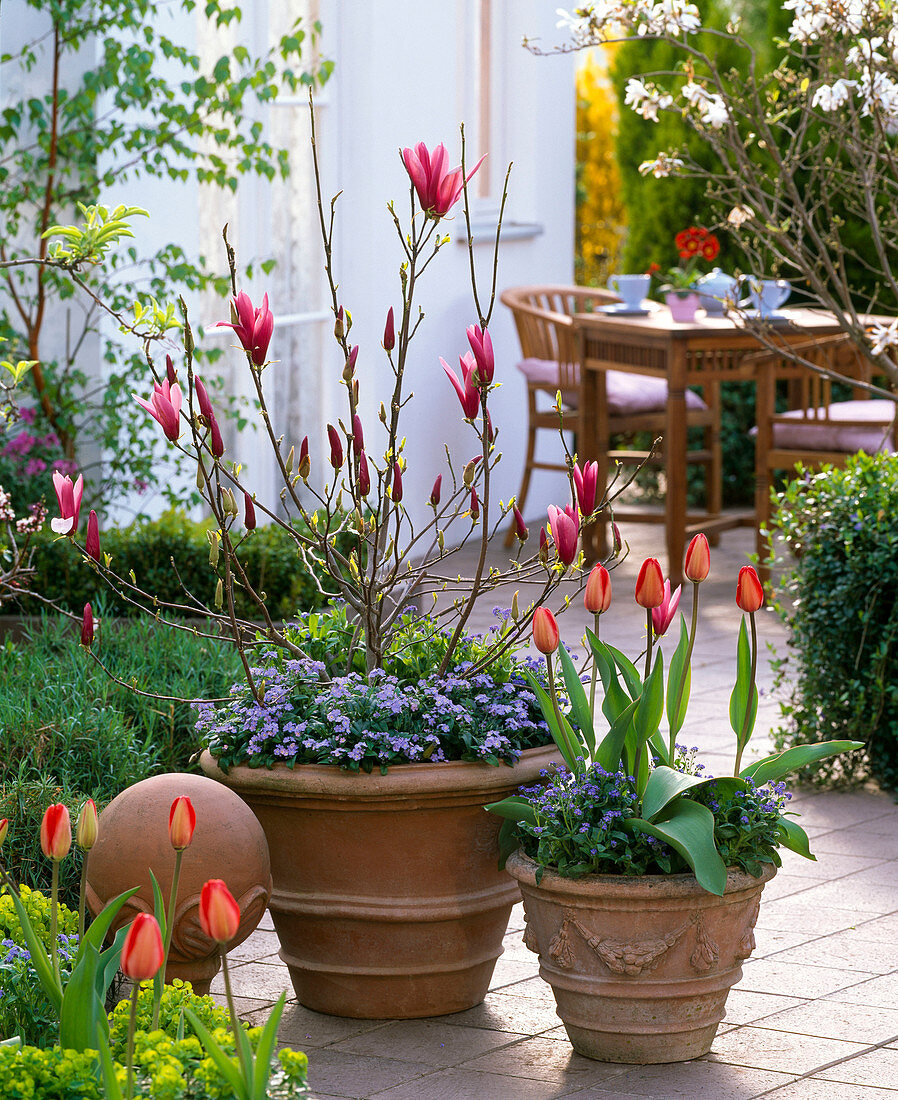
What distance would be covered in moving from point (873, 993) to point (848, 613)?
1.53 meters

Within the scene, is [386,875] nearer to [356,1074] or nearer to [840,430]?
[356,1074]

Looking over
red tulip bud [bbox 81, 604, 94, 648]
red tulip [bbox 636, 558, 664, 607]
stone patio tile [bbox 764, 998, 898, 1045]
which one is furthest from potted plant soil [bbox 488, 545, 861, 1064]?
red tulip bud [bbox 81, 604, 94, 648]

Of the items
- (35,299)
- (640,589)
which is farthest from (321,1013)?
(35,299)

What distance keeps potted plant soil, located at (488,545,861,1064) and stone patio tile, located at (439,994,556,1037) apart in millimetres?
166

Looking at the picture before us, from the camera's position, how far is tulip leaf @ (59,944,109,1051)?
215 cm

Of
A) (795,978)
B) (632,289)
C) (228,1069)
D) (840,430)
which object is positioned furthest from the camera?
(632,289)

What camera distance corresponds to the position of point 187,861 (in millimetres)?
2840

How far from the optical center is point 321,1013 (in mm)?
3104

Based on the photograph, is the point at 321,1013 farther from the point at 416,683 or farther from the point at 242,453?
the point at 242,453

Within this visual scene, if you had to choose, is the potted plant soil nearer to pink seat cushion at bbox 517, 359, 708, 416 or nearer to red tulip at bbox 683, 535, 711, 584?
red tulip at bbox 683, 535, 711, 584

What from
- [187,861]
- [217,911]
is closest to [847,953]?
[187,861]

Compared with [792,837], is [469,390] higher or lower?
higher

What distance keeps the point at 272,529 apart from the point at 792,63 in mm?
5961

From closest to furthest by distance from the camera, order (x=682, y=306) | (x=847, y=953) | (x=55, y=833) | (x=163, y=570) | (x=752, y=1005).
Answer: (x=55, y=833), (x=752, y=1005), (x=847, y=953), (x=163, y=570), (x=682, y=306)
